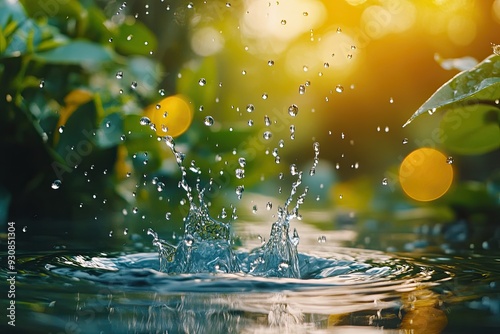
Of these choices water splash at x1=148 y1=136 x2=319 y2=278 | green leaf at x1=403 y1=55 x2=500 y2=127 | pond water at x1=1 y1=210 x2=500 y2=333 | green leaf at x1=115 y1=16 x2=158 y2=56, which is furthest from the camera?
green leaf at x1=115 y1=16 x2=158 y2=56

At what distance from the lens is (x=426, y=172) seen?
13.1 feet

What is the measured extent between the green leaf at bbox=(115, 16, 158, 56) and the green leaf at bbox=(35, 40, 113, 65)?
0.37 metres

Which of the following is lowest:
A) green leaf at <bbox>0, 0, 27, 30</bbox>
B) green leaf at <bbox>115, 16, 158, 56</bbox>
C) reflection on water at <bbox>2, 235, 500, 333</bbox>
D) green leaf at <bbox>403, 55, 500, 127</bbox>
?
reflection on water at <bbox>2, 235, 500, 333</bbox>

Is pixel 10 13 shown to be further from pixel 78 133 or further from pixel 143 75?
pixel 143 75

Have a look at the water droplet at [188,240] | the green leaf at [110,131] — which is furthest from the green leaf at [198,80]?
the water droplet at [188,240]

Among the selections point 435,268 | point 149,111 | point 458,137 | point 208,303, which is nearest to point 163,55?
point 149,111

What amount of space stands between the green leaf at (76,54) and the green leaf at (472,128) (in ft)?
3.00

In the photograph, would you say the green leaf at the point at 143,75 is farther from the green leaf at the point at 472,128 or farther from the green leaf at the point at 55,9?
the green leaf at the point at 472,128

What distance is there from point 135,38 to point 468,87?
152 centimetres

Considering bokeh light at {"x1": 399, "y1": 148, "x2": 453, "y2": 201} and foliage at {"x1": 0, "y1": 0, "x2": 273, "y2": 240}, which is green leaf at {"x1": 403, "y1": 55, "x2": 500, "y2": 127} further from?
bokeh light at {"x1": 399, "y1": 148, "x2": 453, "y2": 201}

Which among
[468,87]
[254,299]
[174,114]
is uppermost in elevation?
[174,114]

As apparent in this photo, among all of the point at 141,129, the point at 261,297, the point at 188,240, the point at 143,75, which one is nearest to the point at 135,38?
the point at 143,75

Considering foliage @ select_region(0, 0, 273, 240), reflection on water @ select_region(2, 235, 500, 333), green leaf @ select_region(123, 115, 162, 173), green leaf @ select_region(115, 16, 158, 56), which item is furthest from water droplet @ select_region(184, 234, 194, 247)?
green leaf @ select_region(115, 16, 158, 56)

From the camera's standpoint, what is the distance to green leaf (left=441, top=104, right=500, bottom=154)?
1.96m
